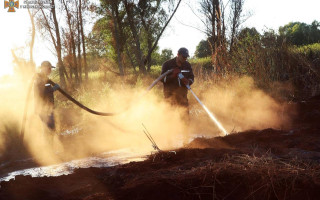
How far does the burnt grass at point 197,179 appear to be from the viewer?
8.80ft

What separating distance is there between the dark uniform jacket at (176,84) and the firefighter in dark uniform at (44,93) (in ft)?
8.01

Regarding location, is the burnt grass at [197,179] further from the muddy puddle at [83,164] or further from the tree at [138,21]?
the tree at [138,21]

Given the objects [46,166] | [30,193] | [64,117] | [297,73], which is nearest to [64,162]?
[46,166]

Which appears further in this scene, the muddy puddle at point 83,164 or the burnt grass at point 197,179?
the muddy puddle at point 83,164

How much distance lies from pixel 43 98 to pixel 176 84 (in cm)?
298

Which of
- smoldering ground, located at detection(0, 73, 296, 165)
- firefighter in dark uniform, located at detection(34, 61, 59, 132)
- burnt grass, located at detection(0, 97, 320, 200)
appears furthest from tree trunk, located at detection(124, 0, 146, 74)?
burnt grass, located at detection(0, 97, 320, 200)

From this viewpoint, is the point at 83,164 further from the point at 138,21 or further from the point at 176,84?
the point at 138,21

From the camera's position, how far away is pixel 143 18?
24.0 m

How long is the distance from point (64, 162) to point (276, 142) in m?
4.04

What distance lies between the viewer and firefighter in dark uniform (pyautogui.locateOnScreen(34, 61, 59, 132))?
6.80m

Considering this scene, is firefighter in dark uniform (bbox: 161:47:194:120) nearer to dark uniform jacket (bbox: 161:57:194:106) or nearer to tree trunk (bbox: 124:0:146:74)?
dark uniform jacket (bbox: 161:57:194:106)

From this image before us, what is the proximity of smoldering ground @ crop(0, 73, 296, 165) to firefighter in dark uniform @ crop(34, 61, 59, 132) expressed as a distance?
37cm

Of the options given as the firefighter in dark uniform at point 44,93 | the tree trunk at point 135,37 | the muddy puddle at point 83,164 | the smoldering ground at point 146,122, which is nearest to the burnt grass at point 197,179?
the muddy puddle at point 83,164

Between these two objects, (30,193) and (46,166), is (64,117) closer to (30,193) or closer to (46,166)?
(46,166)
